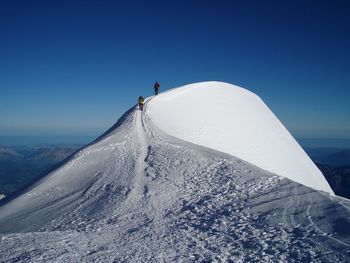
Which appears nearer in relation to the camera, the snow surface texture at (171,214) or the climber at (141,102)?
the snow surface texture at (171,214)

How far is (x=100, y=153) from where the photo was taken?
1734 centimetres

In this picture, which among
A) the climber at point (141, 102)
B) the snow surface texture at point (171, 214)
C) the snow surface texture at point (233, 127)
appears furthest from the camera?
the climber at point (141, 102)

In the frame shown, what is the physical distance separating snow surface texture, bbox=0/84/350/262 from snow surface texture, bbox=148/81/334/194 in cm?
481

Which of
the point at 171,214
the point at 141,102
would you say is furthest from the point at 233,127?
the point at 171,214

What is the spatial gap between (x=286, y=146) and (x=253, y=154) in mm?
6076

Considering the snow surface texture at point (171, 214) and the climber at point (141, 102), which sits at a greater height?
the climber at point (141, 102)

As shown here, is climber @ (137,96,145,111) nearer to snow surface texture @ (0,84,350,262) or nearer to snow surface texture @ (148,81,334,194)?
snow surface texture @ (148,81,334,194)

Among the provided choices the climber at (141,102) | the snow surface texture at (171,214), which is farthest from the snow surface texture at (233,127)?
the snow surface texture at (171,214)

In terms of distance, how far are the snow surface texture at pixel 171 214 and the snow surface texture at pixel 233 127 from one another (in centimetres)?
481

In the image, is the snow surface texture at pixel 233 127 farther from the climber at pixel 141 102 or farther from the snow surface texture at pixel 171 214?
the snow surface texture at pixel 171 214

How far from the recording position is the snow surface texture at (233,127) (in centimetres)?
2097

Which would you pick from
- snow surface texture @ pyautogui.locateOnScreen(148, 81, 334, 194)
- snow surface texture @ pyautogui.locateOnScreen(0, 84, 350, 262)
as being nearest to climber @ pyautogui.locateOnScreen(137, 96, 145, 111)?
snow surface texture @ pyautogui.locateOnScreen(148, 81, 334, 194)

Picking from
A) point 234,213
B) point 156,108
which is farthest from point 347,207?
point 156,108

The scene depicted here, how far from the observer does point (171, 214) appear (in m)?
10.5
